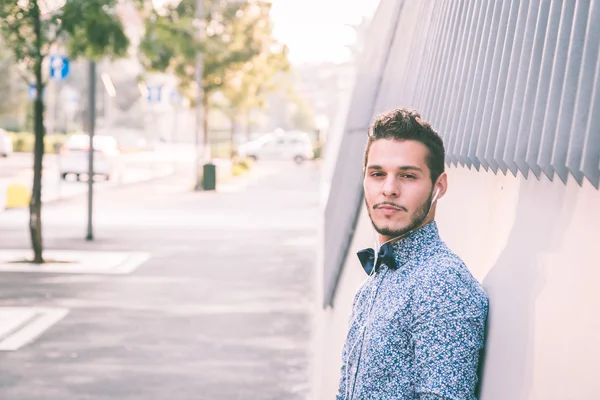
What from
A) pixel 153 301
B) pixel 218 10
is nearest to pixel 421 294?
pixel 153 301

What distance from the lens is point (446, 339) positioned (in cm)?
231

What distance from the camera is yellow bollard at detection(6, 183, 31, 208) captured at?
81.6 feet

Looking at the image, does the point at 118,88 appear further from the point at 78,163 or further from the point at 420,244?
the point at 420,244

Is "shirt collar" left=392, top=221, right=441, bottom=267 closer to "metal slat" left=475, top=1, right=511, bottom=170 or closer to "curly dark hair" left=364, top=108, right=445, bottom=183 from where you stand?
"curly dark hair" left=364, top=108, right=445, bottom=183

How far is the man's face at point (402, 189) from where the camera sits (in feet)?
8.51

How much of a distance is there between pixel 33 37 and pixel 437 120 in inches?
488

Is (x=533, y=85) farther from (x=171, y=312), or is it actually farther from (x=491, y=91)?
(x=171, y=312)

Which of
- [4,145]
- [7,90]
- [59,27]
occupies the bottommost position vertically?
[4,145]

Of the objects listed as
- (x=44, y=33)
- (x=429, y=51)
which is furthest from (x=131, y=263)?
(x=429, y=51)

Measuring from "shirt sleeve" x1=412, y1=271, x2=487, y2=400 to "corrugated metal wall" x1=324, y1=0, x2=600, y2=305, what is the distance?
0.33 m

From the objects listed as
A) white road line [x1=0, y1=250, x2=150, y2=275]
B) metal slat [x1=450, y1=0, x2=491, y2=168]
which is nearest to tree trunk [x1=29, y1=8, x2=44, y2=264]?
white road line [x1=0, y1=250, x2=150, y2=275]

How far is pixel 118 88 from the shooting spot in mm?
102188

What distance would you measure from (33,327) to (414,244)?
8380 millimetres

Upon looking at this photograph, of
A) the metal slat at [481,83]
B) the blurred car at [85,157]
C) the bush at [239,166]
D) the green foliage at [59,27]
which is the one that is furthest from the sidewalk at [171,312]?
the bush at [239,166]
